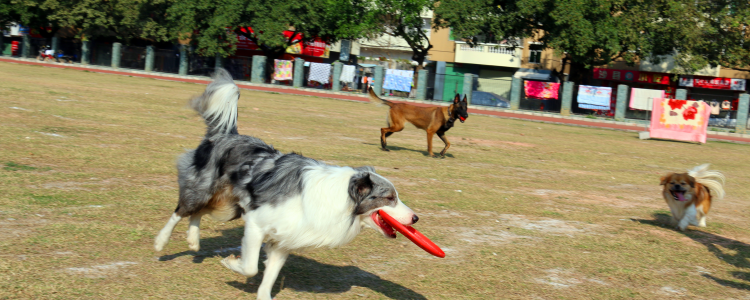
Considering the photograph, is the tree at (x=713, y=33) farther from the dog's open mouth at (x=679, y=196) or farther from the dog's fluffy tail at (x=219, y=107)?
the dog's fluffy tail at (x=219, y=107)

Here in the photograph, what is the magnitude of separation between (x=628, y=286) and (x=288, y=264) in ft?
10.4

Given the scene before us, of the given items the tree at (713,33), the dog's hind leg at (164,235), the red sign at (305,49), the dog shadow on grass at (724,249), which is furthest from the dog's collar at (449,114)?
the red sign at (305,49)

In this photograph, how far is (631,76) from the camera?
48.9m

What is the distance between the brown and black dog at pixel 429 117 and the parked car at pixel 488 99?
2576 cm

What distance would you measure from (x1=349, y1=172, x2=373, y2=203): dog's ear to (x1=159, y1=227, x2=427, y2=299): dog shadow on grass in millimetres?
1075

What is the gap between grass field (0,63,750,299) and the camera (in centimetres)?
495

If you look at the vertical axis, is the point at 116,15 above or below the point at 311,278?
above

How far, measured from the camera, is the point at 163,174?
8602 millimetres

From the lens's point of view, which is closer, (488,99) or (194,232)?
(194,232)

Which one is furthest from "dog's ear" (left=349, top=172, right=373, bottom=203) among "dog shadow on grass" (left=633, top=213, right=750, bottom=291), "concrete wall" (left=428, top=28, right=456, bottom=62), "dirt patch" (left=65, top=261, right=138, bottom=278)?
"concrete wall" (left=428, top=28, right=456, bottom=62)

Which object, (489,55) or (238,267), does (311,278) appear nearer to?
(238,267)

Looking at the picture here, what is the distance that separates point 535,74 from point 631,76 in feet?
25.5

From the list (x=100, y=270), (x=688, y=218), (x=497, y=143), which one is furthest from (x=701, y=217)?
(x=497, y=143)

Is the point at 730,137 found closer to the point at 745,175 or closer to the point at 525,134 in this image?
the point at 525,134
